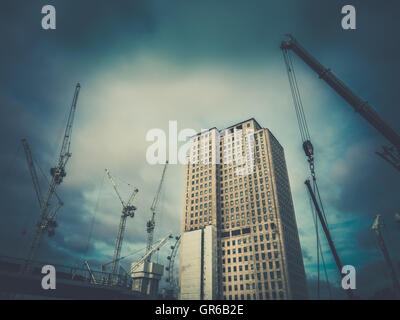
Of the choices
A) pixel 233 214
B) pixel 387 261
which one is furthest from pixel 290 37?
pixel 387 261

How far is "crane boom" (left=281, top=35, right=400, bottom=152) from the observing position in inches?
1592

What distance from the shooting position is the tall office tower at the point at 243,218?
92125 millimetres

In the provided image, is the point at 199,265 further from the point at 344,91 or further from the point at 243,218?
the point at 344,91

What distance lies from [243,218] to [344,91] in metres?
77.8

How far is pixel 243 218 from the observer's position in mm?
107375

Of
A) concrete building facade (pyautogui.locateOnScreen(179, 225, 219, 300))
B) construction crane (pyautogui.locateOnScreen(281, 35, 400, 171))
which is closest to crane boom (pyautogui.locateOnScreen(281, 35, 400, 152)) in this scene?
construction crane (pyautogui.locateOnScreen(281, 35, 400, 171))

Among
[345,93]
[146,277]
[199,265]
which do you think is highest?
[345,93]

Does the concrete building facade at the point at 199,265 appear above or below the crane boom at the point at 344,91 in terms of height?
below

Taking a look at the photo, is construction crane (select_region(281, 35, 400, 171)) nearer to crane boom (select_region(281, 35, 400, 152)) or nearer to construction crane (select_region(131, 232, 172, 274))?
crane boom (select_region(281, 35, 400, 152))

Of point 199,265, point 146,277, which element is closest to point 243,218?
point 199,265

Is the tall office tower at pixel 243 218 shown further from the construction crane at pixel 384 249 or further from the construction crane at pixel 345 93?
the construction crane at pixel 345 93

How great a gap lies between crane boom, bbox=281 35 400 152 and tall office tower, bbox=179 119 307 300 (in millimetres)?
64741

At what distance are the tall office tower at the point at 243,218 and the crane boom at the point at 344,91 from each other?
212ft

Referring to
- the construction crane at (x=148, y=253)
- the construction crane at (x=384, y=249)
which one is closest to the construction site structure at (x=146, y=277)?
the construction crane at (x=148, y=253)
